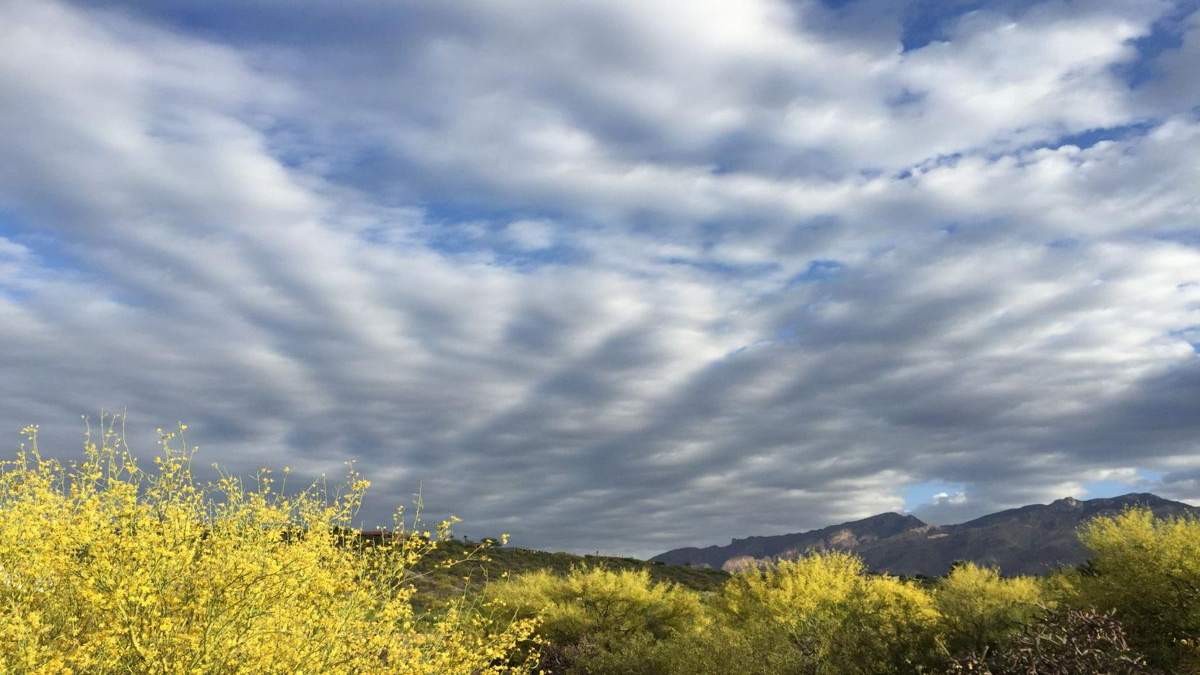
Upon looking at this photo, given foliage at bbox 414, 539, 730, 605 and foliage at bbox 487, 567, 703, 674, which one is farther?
foliage at bbox 414, 539, 730, 605

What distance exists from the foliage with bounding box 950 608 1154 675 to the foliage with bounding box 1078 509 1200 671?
2.23 m

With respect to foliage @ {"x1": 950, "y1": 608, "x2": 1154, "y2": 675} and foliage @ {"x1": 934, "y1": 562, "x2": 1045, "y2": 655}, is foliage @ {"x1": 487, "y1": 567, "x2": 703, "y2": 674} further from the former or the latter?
foliage @ {"x1": 950, "y1": 608, "x2": 1154, "y2": 675}

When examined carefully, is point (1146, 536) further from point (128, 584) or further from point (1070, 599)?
point (128, 584)

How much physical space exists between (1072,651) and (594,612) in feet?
51.3

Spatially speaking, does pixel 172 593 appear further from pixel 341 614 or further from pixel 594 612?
pixel 594 612

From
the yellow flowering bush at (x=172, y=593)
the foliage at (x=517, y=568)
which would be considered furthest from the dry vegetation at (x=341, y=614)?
the foliage at (x=517, y=568)

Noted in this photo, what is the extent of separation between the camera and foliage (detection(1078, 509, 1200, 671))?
1416cm

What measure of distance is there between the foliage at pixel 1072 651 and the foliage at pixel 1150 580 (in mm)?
2235

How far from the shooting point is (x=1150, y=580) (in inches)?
645

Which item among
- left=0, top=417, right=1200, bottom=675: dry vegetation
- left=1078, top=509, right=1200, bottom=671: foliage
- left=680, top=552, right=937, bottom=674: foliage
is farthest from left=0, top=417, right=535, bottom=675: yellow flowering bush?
left=1078, top=509, right=1200, bottom=671: foliage

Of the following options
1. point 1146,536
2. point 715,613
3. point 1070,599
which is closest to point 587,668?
point 715,613

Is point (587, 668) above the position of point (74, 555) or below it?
below

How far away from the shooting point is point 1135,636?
46.6ft

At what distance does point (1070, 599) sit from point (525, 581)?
1575cm
